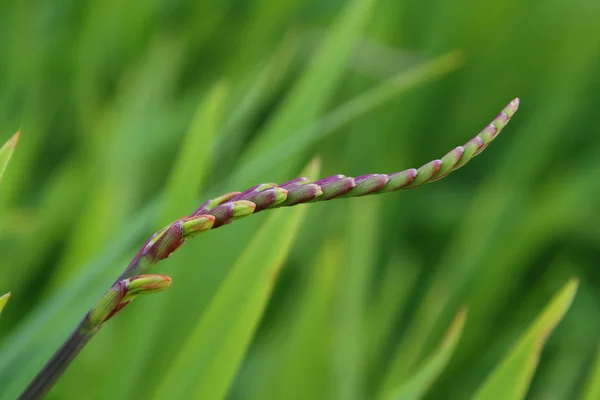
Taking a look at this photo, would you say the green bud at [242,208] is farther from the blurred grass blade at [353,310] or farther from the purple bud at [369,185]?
the blurred grass blade at [353,310]

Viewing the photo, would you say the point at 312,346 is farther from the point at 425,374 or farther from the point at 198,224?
the point at 198,224

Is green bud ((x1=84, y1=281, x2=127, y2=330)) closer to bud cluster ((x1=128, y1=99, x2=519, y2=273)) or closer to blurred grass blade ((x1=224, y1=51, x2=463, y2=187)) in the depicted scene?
bud cluster ((x1=128, y1=99, x2=519, y2=273))

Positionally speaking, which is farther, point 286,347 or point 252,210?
point 286,347

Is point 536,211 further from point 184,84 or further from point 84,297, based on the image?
point 84,297

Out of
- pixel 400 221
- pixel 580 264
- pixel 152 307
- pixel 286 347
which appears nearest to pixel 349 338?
pixel 286 347

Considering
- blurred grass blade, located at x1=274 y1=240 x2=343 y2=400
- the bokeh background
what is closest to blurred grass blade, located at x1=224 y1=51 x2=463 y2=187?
the bokeh background

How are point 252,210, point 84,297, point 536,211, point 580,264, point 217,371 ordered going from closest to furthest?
point 252,210 < point 217,371 < point 84,297 < point 536,211 < point 580,264

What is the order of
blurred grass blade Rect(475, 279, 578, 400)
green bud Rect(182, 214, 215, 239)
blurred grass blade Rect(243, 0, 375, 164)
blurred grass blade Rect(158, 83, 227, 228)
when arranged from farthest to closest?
blurred grass blade Rect(243, 0, 375, 164) → blurred grass blade Rect(158, 83, 227, 228) → blurred grass blade Rect(475, 279, 578, 400) → green bud Rect(182, 214, 215, 239)

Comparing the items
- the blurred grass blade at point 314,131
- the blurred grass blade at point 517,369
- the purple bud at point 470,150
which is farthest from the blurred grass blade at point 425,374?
the purple bud at point 470,150
